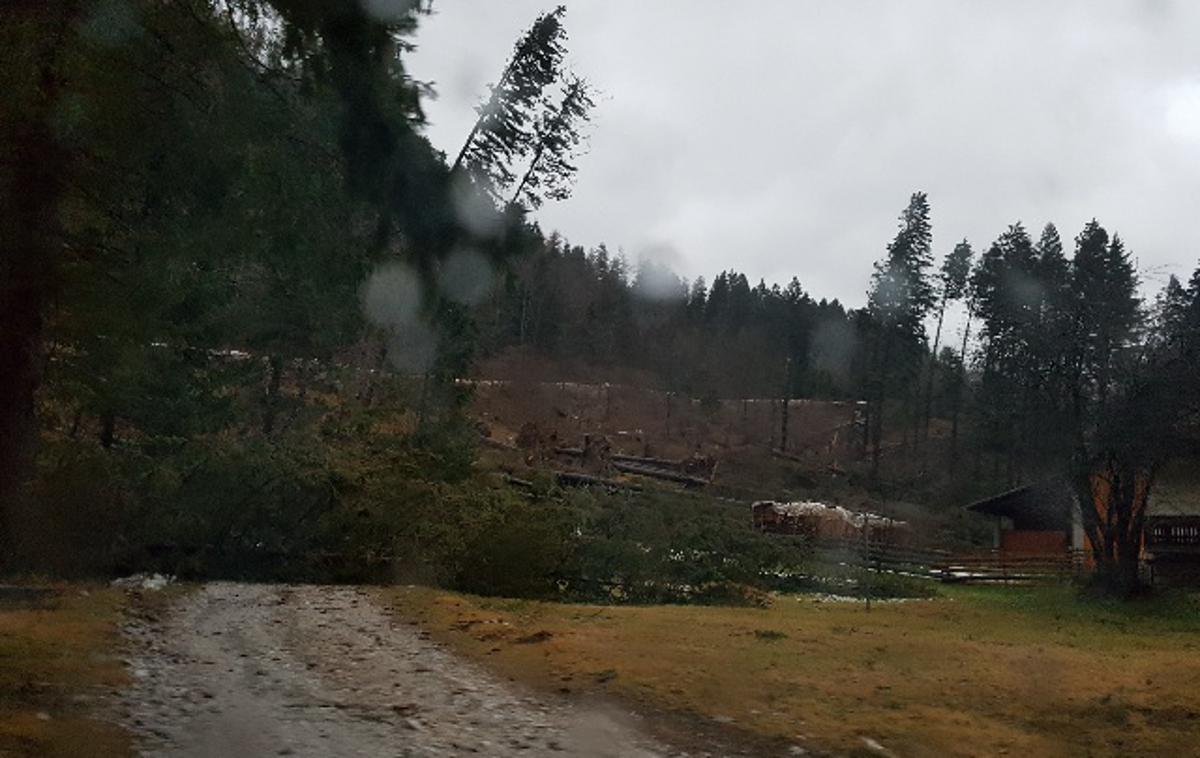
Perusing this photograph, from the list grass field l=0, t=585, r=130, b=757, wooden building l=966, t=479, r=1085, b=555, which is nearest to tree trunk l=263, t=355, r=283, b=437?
grass field l=0, t=585, r=130, b=757

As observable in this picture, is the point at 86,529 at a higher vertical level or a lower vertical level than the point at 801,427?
lower

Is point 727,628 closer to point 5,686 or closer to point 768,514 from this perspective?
point 5,686

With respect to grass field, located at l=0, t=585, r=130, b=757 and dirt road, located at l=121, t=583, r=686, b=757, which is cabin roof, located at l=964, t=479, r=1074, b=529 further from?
grass field, located at l=0, t=585, r=130, b=757

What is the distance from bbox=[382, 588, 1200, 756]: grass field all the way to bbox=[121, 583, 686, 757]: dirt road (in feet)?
3.30

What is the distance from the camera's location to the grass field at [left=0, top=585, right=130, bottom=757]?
723 centimetres

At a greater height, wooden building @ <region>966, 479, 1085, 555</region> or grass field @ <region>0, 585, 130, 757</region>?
wooden building @ <region>966, 479, 1085, 555</region>

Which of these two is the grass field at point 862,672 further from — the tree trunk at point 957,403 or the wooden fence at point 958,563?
the tree trunk at point 957,403

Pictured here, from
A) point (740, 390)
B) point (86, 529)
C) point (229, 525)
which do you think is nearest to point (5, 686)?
point (86, 529)

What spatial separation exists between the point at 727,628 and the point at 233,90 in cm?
1126

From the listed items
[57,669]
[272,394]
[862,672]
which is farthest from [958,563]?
[57,669]

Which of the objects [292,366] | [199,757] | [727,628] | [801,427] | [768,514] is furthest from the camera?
[801,427]

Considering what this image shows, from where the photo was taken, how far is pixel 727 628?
56.9 ft

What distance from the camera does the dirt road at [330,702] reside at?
804 cm

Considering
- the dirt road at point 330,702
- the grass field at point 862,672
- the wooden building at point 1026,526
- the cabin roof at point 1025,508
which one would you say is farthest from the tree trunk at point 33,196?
the wooden building at point 1026,526
